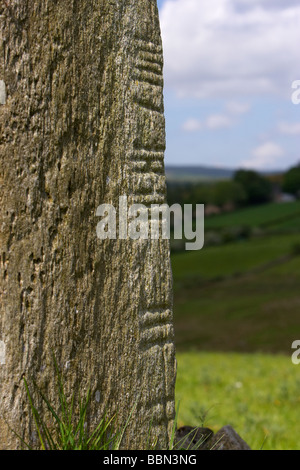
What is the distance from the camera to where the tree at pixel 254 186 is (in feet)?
227

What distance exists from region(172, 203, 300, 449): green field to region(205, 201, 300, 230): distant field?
0.38ft

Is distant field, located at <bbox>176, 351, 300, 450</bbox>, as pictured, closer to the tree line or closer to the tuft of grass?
the tuft of grass

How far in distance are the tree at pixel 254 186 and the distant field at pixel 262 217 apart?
1.87 m

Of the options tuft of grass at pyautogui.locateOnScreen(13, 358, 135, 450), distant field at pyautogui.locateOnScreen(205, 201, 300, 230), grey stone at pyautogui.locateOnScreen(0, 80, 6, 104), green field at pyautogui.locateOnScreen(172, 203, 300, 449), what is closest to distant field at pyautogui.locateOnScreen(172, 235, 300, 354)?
green field at pyautogui.locateOnScreen(172, 203, 300, 449)

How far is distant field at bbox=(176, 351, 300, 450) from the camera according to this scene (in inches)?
252

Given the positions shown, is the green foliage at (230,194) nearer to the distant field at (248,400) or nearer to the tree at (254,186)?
the tree at (254,186)

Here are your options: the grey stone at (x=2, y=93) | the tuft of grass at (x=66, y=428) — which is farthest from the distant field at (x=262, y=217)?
the grey stone at (x=2, y=93)

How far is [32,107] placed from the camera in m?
3.54

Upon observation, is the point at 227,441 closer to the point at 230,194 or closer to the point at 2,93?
the point at 2,93

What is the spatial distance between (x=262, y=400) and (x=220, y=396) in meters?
0.73

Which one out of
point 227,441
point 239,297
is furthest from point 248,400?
point 239,297

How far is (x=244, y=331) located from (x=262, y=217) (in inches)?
1393
